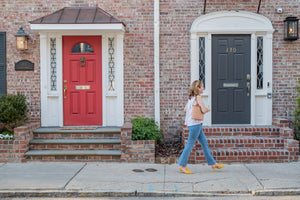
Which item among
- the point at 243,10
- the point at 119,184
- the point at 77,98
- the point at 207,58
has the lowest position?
the point at 119,184

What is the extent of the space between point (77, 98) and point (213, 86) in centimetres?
335

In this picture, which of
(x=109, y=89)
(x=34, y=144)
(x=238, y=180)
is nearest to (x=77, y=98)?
(x=109, y=89)

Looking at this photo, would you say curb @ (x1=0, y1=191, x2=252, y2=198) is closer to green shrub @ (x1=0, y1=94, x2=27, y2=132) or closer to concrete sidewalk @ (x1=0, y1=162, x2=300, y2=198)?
concrete sidewalk @ (x1=0, y1=162, x2=300, y2=198)

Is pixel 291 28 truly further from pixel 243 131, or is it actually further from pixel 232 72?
pixel 243 131

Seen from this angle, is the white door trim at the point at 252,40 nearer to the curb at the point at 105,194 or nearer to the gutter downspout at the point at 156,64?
the gutter downspout at the point at 156,64

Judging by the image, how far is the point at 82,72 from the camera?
329 inches

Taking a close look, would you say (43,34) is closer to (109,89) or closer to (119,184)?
(109,89)

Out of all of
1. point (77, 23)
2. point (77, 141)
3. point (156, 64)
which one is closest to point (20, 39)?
point (77, 23)

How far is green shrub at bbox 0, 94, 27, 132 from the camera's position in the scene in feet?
24.7

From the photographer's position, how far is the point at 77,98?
27.5 ft

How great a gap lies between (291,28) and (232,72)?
1.72 m

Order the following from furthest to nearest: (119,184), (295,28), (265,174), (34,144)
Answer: (295,28) → (34,144) → (265,174) → (119,184)

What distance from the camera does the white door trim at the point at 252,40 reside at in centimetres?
819

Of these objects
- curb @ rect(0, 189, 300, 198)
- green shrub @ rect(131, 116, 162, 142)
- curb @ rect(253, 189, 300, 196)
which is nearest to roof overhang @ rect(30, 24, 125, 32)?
green shrub @ rect(131, 116, 162, 142)
